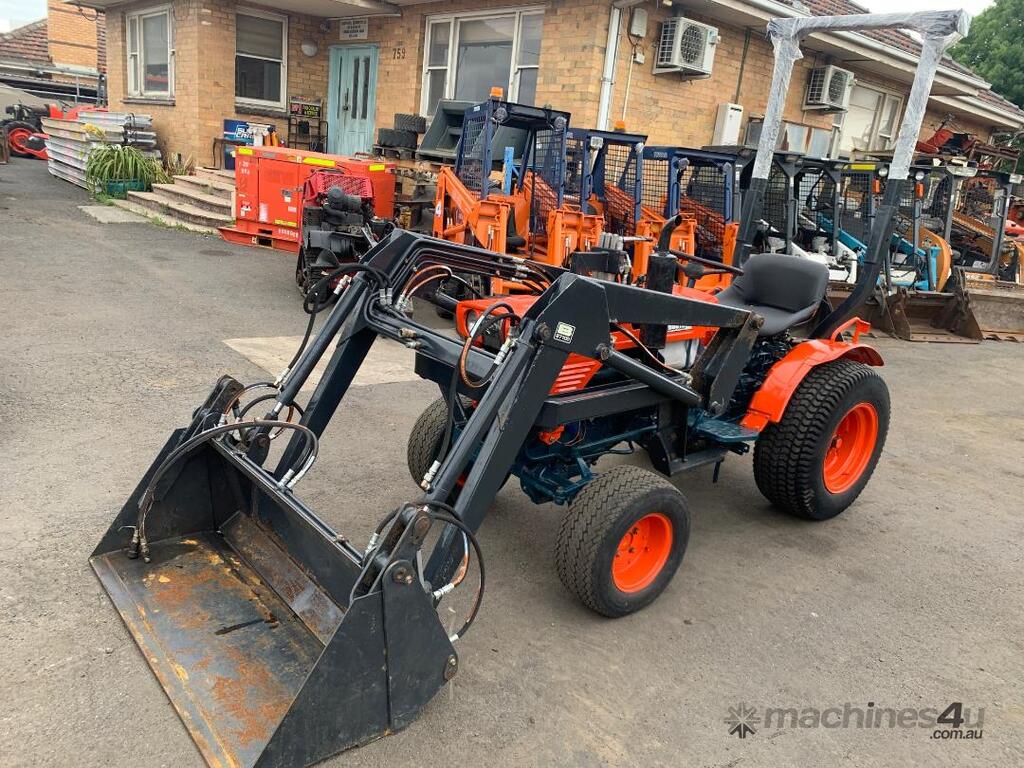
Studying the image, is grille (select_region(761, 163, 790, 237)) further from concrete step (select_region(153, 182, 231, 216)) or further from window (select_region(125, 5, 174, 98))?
window (select_region(125, 5, 174, 98))

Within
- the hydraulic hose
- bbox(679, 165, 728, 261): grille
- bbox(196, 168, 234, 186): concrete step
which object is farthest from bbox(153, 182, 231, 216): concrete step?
the hydraulic hose

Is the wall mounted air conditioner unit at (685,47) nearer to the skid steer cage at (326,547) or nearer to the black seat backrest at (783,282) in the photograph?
the black seat backrest at (783,282)

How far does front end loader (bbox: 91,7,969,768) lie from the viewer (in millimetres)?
2314

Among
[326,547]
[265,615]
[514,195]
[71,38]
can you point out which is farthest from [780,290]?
[71,38]

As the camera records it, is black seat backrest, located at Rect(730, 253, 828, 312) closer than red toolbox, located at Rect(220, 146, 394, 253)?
Yes

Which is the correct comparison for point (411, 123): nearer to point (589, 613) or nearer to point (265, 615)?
point (589, 613)

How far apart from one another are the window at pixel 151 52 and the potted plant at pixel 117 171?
5.28ft

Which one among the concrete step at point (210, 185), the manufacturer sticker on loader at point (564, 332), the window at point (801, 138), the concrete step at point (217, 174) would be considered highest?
the window at point (801, 138)

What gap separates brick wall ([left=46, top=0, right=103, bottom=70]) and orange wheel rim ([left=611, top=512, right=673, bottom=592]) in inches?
1174

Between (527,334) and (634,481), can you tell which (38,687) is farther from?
(634,481)

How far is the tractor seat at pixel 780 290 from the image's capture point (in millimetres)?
3910

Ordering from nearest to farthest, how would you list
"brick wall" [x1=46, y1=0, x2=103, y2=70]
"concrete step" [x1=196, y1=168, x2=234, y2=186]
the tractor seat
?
the tractor seat, "concrete step" [x1=196, y1=168, x2=234, y2=186], "brick wall" [x1=46, y1=0, x2=103, y2=70]
